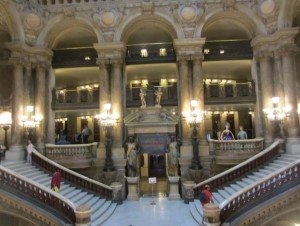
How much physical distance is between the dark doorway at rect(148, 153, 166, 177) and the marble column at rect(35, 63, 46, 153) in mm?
8130

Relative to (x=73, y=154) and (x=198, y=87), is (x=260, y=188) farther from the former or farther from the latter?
(x=73, y=154)

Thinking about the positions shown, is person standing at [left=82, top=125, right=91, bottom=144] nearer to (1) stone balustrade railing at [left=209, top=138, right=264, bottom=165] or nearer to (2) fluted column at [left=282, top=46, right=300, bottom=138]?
(1) stone balustrade railing at [left=209, top=138, right=264, bottom=165]

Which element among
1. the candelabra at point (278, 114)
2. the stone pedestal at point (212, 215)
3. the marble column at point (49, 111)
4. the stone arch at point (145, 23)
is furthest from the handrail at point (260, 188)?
the marble column at point (49, 111)

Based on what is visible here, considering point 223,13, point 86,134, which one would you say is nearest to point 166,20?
point 223,13

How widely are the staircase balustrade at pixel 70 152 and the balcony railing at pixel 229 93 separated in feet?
26.4

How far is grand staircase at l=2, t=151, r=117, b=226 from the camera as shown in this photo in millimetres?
12484

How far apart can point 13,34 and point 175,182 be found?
41.3 ft

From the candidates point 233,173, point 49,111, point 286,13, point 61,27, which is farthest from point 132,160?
point 286,13

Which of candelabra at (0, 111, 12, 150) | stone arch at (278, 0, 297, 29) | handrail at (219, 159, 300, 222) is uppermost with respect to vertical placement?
stone arch at (278, 0, 297, 29)

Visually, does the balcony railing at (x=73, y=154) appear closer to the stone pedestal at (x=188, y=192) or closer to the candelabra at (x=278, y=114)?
the stone pedestal at (x=188, y=192)

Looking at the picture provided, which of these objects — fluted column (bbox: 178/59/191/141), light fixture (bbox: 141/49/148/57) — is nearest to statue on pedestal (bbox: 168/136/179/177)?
fluted column (bbox: 178/59/191/141)

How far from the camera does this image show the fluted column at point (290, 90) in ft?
50.9

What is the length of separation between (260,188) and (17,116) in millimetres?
13412

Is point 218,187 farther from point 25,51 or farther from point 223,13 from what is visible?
point 25,51
